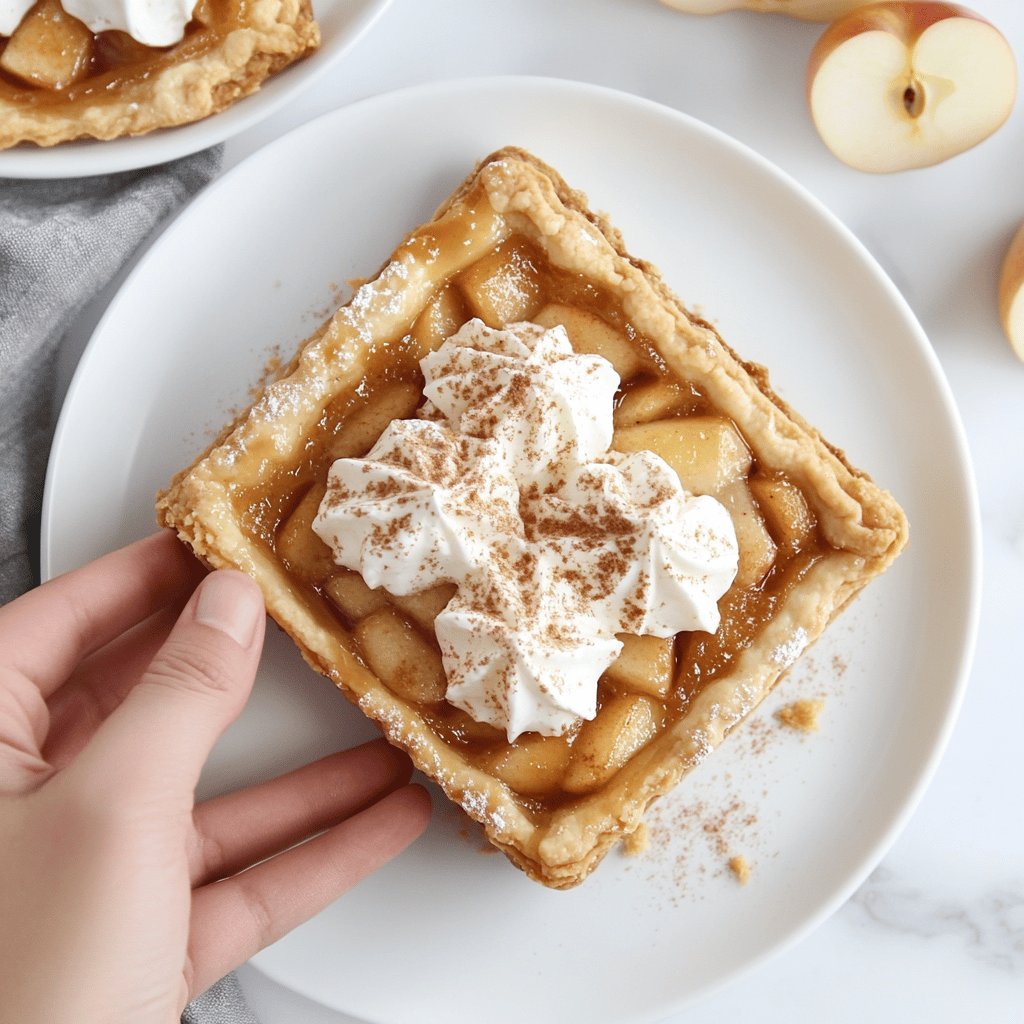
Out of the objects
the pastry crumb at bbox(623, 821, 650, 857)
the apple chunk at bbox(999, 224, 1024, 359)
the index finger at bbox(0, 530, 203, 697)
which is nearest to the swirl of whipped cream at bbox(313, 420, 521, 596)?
the index finger at bbox(0, 530, 203, 697)

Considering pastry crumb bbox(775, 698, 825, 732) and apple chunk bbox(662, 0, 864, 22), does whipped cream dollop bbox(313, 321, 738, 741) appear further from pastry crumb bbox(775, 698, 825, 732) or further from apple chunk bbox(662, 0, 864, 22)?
apple chunk bbox(662, 0, 864, 22)

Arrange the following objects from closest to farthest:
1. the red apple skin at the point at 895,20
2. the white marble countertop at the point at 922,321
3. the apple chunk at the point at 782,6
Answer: the red apple skin at the point at 895,20, the apple chunk at the point at 782,6, the white marble countertop at the point at 922,321

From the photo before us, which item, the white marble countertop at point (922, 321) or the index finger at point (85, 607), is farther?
the white marble countertop at point (922, 321)

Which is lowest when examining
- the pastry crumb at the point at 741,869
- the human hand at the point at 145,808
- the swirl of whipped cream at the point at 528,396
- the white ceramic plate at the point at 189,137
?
the pastry crumb at the point at 741,869

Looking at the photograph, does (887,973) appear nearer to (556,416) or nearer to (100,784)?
(556,416)

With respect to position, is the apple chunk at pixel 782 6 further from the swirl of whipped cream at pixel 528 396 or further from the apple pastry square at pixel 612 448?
the swirl of whipped cream at pixel 528 396

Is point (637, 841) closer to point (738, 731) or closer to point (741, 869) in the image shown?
point (741, 869)

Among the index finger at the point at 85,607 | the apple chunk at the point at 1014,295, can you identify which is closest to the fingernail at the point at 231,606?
the index finger at the point at 85,607
